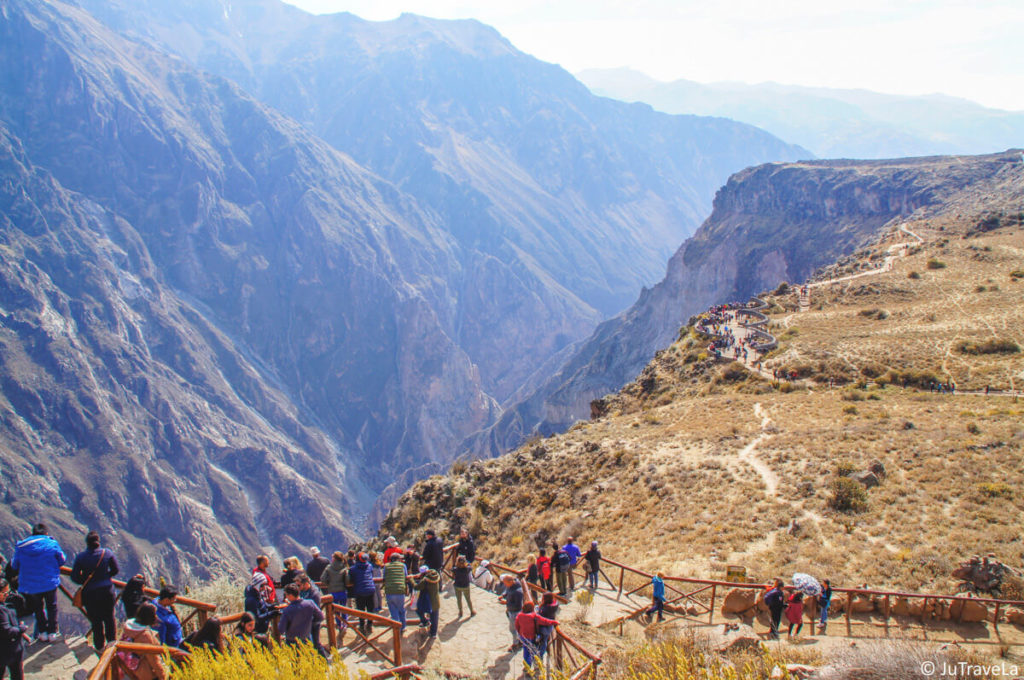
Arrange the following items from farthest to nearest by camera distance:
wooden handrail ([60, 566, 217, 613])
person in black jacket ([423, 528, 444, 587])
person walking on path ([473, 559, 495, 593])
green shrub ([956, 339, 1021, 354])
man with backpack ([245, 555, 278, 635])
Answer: green shrub ([956, 339, 1021, 354]) < person walking on path ([473, 559, 495, 593]) < person in black jacket ([423, 528, 444, 587]) < wooden handrail ([60, 566, 217, 613]) < man with backpack ([245, 555, 278, 635])

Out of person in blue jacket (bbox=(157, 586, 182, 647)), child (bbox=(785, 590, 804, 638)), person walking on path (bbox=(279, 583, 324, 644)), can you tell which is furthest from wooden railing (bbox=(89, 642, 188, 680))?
child (bbox=(785, 590, 804, 638))

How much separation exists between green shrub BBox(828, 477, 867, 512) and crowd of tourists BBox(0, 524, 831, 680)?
6470 millimetres

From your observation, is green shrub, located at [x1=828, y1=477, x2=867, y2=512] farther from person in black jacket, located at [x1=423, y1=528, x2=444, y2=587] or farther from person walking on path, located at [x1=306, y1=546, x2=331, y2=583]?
person walking on path, located at [x1=306, y1=546, x2=331, y2=583]

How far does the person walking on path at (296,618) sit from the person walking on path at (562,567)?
665 cm

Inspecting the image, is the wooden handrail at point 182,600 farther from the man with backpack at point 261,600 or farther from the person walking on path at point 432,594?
the person walking on path at point 432,594

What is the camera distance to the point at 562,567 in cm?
1455

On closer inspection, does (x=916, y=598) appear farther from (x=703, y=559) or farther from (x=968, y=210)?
(x=968, y=210)

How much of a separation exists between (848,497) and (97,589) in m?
18.2

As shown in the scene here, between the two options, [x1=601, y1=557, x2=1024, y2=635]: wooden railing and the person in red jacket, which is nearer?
the person in red jacket

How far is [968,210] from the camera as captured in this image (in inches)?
3031

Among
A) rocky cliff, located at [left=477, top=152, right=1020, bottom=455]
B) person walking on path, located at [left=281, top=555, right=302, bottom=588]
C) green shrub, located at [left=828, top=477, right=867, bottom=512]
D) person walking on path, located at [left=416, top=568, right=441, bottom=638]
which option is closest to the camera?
person walking on path, located at [left=281, top=555, right=302, bottom=588]

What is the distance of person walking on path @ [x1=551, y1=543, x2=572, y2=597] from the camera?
14.5 m

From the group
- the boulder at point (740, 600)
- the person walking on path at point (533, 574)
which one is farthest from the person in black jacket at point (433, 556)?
the boulder at point (740, 600)

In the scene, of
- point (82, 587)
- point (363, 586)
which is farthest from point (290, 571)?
point (82, 587)
